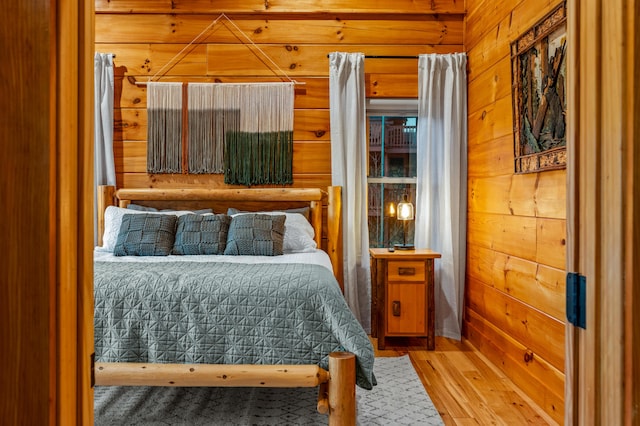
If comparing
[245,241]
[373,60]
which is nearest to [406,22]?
[373,60]

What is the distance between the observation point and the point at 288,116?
160 inches

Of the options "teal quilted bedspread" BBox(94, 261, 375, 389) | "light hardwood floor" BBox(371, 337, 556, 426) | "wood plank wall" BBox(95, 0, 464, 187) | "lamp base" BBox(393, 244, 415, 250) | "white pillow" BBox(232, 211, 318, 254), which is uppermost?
"wood plank wall" BBox(95, 0, 464, 187)

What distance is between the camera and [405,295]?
359 cm

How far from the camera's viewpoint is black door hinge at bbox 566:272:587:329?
78 cm

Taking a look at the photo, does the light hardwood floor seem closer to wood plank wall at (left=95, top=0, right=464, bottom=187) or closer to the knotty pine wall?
the knotty pine wall

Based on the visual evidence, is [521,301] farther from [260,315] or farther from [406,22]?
[406,22]

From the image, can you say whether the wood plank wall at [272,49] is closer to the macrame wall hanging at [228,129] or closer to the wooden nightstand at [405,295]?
the macrame wall hanging at [228,129]

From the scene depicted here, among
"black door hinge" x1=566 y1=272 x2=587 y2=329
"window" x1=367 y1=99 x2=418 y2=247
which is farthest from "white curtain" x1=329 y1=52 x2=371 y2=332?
"black door hinge" x1=566 y1=272 x2=587 y2=329

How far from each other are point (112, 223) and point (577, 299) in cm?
A: 342

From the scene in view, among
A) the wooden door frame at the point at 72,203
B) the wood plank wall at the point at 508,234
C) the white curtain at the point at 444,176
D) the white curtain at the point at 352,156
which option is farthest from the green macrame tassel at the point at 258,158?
the wooden door frame at the point at 72,203

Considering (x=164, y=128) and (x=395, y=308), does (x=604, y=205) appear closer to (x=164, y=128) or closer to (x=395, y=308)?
(x=395, y=308)

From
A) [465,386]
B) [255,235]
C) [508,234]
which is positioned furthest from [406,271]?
[255,235]

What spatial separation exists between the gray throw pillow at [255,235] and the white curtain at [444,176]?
1.26 meters

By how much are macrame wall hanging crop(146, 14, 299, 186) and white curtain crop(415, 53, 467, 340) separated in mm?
1104
